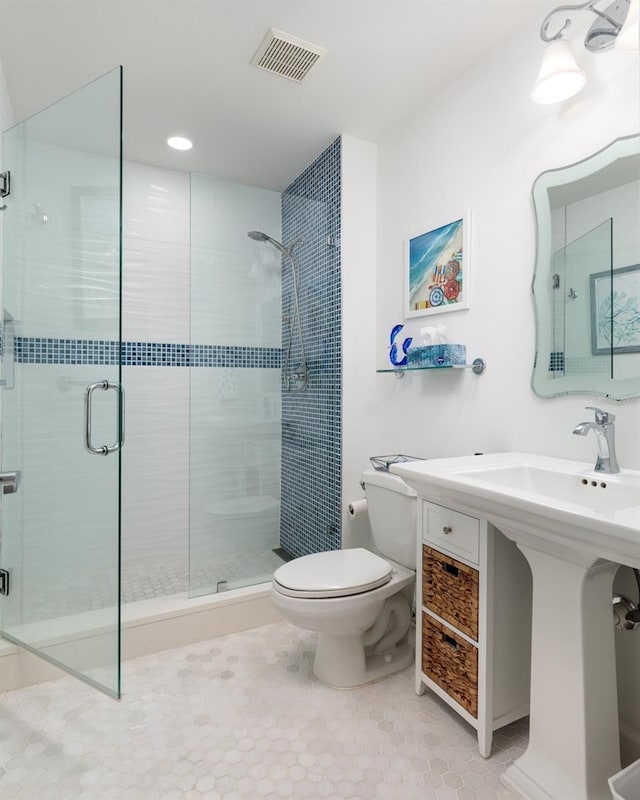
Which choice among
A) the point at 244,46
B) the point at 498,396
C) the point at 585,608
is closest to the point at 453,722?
the point at 585,608

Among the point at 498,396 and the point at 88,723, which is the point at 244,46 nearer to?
the point at 498,396

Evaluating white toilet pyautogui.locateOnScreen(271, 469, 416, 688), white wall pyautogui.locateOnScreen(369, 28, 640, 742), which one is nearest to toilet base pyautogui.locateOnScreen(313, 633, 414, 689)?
white toilet pyautogui.locateOnScreen(271, 469, 416, 688)

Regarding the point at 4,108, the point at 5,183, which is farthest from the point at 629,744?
the point at 4,108

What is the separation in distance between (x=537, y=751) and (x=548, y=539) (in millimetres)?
679

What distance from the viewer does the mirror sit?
1.34m

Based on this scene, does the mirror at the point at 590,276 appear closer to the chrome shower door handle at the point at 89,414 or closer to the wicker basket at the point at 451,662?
the wicker basket at the point at 451,662

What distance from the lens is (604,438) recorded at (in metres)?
1.31

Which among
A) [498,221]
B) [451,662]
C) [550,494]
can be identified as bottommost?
[451,662]

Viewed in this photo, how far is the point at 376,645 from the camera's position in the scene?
1.88 metres

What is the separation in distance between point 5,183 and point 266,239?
1209 millimetres

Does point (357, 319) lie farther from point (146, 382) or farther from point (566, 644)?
point (566, 644)

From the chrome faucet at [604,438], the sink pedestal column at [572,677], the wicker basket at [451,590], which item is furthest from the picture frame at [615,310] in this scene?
the wicker basket at [451,590]

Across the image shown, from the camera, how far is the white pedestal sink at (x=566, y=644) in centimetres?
115

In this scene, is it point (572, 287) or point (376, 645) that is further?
point (376, 645)
